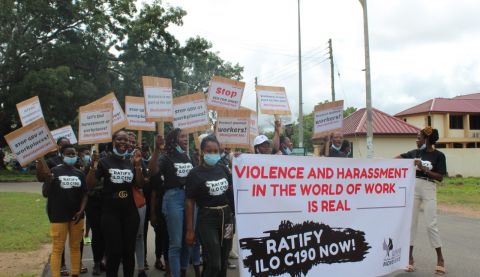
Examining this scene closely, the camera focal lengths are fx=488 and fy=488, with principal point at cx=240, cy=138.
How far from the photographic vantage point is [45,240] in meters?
8.38

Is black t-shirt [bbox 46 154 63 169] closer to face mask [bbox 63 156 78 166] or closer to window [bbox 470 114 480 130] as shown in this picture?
face mask [bbox 63 156 78 166]

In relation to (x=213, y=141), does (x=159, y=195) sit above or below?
below

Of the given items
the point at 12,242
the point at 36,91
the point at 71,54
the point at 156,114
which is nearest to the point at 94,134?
the point at 156,114

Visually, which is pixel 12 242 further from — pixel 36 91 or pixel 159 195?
pixel 36 91

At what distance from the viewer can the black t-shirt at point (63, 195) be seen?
5.37 m

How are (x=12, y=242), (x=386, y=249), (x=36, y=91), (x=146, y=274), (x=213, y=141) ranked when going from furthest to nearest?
(x=36, y=91) < (x=12, y=242) < (x=146, y=274) < (x=386, y=249) < (x=213, y=141)

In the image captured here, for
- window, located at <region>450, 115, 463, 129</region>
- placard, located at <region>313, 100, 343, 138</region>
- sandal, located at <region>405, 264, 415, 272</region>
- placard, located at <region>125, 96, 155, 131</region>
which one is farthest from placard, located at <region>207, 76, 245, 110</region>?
window, located at <region>450, 115, 463, 129</region>

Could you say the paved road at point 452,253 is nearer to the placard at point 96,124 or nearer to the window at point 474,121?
the placard at point 96,124

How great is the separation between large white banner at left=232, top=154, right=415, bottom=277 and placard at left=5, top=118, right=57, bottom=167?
2115 mm

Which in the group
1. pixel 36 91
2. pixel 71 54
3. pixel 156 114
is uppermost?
pixel 71 54

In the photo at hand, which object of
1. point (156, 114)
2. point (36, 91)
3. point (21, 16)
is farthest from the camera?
point (21, 16)

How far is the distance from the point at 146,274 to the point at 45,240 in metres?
3.16

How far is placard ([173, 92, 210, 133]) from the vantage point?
722 centimetres

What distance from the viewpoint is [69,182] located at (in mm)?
5410
